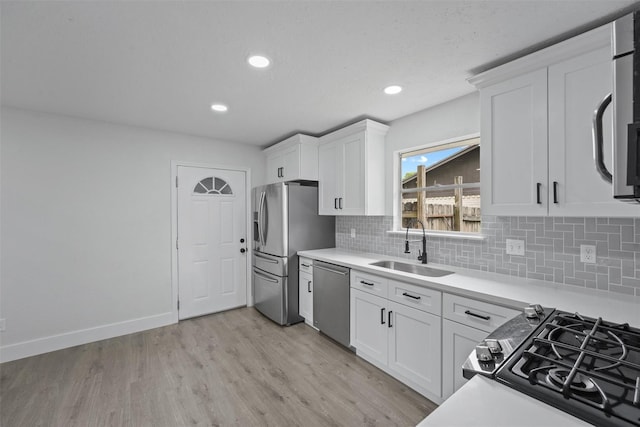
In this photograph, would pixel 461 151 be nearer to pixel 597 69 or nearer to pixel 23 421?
pixel 597 69

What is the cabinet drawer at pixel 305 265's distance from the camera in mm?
3367

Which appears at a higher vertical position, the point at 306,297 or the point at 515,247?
the point at 515,247

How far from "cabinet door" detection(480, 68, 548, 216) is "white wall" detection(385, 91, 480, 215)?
470 millimetres

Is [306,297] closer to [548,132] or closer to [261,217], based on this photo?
[261,217]

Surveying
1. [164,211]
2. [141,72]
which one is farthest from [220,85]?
[164,211]

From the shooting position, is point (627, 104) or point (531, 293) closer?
point (627, 104)

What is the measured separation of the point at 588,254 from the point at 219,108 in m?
3.24

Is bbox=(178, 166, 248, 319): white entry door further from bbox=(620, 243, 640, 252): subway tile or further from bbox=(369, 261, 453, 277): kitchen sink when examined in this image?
bbox=(620, 243, 640, 252): subway tile

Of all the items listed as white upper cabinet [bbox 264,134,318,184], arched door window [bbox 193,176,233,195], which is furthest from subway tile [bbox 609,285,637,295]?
arched door window [bbox 193,176,233,195]

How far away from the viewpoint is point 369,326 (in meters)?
2.56

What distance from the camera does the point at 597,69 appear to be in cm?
157

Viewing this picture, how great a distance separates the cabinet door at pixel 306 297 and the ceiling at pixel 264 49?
6.37 feet

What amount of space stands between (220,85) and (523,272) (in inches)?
111

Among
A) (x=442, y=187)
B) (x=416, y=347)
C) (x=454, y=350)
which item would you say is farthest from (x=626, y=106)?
(x=442, y=187)
